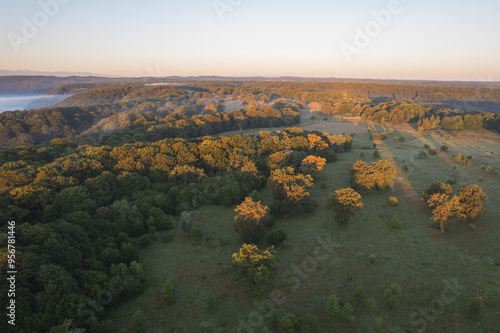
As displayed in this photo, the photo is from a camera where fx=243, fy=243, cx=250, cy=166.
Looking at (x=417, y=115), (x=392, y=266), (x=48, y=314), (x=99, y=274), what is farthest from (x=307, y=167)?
(x=417, y=115)

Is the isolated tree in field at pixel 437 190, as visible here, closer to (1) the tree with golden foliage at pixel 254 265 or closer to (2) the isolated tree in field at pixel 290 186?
(2) the isolated tree in field at pixel 290 186

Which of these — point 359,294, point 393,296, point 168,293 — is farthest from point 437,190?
point 168,293

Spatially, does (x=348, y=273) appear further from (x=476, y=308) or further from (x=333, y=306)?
(x=476, y=308)

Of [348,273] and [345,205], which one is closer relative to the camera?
[348,273]

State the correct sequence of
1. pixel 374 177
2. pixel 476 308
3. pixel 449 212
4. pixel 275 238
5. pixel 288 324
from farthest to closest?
pixel 374 177
pixel 275 238
pixel 449 212
pixel 476 308
pixel 288 324

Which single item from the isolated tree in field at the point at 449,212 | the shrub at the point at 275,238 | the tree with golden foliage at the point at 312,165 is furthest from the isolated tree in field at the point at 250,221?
the tree with golden foliage at the point at 312,165

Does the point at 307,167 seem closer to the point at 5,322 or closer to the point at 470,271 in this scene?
the point at 470,271
